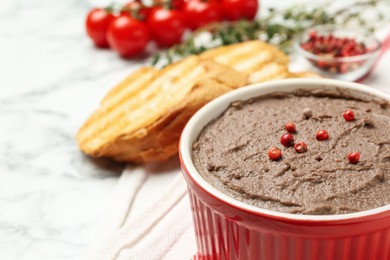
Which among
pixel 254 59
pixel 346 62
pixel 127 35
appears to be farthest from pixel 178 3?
pixel 346 62

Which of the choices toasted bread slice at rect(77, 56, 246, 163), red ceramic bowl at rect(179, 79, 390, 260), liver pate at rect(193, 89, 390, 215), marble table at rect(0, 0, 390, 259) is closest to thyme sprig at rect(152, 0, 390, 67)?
marble table at rect(0, 0, 390, 259)

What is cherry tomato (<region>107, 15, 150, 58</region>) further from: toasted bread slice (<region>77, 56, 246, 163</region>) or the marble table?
toasted bread slice (<region>77, 56, 246, 163</region>)

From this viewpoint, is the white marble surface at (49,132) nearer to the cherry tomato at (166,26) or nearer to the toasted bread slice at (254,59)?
the cherry tomato at (166,26)

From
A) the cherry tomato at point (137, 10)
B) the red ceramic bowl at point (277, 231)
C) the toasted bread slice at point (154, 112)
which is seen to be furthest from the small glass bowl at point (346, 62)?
the red ceramic bowl at point (277, 231)

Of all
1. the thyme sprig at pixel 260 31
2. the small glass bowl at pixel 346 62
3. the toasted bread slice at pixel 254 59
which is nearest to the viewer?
the toasted bread slice at pixel 254 59

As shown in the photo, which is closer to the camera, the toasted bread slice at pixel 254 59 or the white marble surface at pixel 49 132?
the white marble surface at pixel 49 132

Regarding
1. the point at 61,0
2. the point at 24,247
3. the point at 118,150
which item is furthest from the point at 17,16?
the point at 24,247
